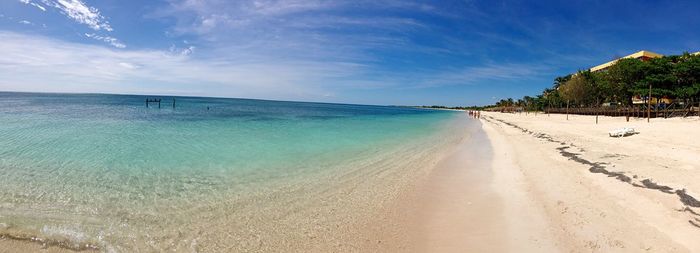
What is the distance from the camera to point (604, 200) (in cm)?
622

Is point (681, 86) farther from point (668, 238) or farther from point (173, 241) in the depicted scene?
point (173, 241)

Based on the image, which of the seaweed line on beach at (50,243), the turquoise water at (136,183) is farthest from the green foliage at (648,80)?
the seaweed line on beach at (50,243)

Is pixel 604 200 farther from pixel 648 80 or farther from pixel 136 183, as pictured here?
pixel 648 80

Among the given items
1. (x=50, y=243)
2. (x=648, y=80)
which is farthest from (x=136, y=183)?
(x=648, y=80)

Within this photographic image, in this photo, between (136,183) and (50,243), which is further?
(136,183)

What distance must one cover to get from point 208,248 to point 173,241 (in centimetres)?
57

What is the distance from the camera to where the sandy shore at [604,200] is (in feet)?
14.7

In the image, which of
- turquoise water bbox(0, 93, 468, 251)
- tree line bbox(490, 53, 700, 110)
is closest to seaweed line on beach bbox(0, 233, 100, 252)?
turquoise water bbox(0, 93, 468, 251)

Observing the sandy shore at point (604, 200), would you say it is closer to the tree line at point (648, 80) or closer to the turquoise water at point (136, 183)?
the turquoise water at point (136, 183)

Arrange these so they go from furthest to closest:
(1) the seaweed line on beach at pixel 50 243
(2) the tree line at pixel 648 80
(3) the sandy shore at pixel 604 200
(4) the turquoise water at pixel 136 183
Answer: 1. (2) the tree line at pixel 648 80
2. (4) the turquoise water at pixel 136 183
3. (3) the sandy shore at pixel 604 200
4. (1) the seaweed line on beach at pixel 50 243

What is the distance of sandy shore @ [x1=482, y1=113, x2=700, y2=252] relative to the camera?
448 centimetres

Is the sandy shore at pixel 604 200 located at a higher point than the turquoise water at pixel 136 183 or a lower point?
higher

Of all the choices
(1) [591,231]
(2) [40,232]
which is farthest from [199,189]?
(1) [591,231]

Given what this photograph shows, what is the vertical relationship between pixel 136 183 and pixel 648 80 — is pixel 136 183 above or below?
below
